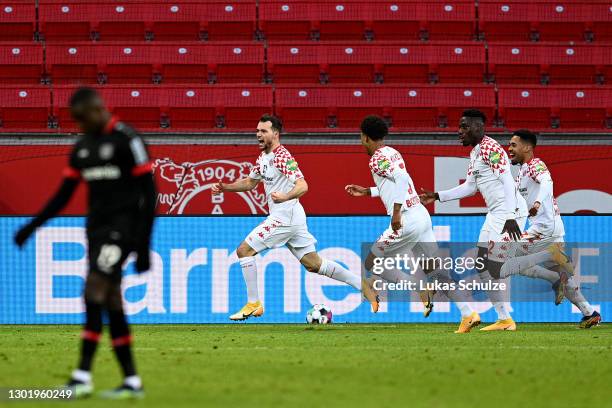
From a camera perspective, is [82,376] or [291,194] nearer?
[82,376]

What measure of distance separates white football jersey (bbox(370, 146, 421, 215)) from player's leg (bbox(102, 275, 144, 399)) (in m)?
5.65

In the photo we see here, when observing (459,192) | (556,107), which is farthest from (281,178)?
(556,107)

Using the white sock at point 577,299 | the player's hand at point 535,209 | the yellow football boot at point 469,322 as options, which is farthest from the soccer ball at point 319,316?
the white sock at point 577,299

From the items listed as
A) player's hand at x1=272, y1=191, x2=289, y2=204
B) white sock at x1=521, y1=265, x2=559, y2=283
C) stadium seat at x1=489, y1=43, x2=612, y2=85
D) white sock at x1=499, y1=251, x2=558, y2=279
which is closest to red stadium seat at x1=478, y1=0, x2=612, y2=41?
stadium seat at x1=489, y1=43, x2=612, y2=85

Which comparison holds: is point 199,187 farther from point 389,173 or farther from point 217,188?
point 389,173

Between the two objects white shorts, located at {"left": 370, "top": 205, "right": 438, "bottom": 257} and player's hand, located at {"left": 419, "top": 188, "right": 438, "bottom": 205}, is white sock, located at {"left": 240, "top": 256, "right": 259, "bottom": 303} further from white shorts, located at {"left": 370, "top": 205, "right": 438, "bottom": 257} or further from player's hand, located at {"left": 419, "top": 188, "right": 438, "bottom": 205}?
player's hand, located at {"left": 419, "top": 188, "right": 438, "bottom": 205}

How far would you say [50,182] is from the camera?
618 inches

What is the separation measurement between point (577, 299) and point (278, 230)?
3.19m

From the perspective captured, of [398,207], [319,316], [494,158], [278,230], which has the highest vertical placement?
[494,158]

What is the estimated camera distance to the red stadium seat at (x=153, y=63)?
1908 cm

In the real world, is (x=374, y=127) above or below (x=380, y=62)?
below

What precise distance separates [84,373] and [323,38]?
49.8 ft

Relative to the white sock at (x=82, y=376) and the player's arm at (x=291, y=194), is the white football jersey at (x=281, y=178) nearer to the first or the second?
the player's arm at (x=291, y=194)

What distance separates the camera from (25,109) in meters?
18.1
